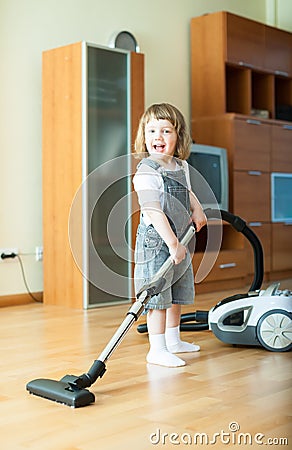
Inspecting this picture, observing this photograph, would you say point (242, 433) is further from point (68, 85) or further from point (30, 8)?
point (30, 8)

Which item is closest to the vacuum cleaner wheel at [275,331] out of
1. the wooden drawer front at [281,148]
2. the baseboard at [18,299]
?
the baseboard at [18,299]

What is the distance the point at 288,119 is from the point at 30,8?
2.63m

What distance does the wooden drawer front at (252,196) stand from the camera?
18.7 ft

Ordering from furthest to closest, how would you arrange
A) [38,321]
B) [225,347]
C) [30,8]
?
1. [30,8]
2. [38,321]
3. [225,347]

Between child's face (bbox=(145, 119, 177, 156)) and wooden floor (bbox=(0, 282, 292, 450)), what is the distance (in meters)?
0.79

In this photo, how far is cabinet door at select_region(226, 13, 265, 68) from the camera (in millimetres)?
5789

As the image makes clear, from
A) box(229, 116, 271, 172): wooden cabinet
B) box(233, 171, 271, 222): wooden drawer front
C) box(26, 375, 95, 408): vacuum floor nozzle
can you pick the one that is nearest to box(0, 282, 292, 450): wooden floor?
box(26, 375, 95, 408): vacuum floor nozzle

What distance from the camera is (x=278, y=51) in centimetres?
625

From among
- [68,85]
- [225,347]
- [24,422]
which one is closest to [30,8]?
[68,85]

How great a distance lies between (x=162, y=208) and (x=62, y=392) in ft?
2.57

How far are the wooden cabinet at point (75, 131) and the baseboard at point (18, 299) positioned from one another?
111mm

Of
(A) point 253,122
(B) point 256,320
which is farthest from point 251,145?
(B) point 256,320

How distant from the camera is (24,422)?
2021 mm

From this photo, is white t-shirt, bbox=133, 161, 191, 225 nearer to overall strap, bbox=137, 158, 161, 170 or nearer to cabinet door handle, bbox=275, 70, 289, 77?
overall strap, bbox=137, 158, 161, 170
